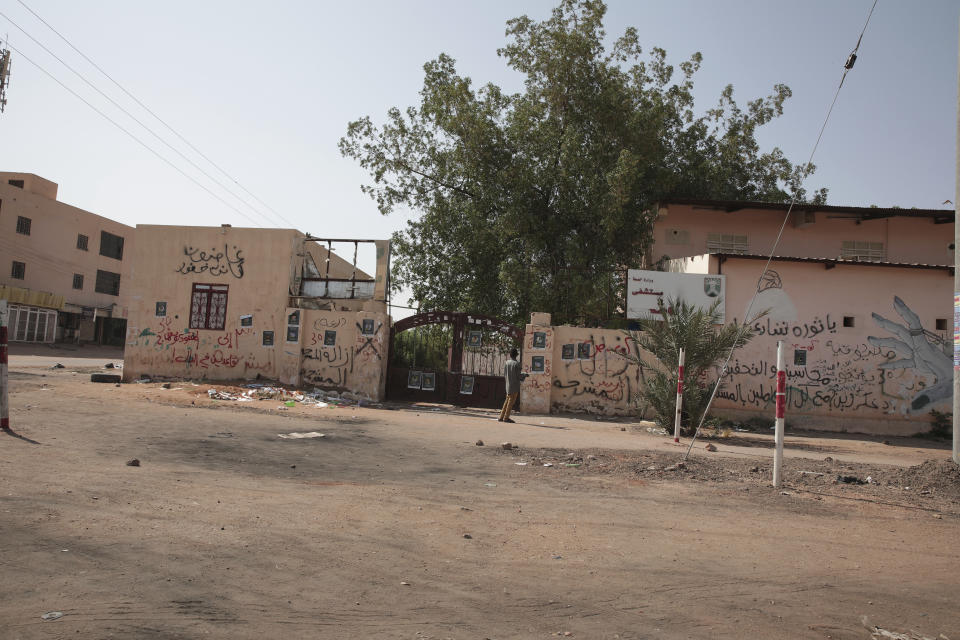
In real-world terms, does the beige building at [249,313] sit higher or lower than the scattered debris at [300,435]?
higher

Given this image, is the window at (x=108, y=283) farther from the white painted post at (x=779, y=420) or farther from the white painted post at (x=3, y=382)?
the white painted post at (x=779, y=420)

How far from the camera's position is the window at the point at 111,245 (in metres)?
49.6

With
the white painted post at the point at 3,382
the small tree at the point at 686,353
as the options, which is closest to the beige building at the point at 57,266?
the white painted post at the point at 3,382

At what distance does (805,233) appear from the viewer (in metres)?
24.9

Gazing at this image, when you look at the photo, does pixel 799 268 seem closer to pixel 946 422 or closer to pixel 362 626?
pixel 946 422

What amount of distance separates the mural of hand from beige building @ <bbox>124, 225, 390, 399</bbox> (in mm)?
14753

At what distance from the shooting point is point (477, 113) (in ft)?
83.1

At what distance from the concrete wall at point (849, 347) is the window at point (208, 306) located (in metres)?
15.5

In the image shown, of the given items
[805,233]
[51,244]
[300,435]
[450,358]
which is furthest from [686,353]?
[51,244]

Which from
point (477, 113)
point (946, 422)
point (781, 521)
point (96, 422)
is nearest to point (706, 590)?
point (781, 521)

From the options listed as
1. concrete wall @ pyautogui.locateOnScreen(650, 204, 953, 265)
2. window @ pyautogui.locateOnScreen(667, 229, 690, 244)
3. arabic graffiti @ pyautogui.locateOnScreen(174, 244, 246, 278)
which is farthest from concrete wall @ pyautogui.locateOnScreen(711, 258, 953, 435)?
arabic graffiti @ pyautogui.locateOnScreen(174, 244, 246, 278)

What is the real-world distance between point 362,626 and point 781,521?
14.2 feet

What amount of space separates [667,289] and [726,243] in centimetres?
710

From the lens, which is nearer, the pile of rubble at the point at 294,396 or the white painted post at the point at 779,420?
the white painted post at the point at 779,420
